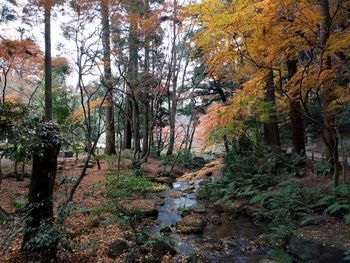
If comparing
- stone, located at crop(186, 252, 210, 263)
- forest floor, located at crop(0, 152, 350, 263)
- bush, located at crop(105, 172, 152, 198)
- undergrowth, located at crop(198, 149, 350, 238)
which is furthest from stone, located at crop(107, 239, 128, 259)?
bush, located at crop(105, 172, 152, 198)

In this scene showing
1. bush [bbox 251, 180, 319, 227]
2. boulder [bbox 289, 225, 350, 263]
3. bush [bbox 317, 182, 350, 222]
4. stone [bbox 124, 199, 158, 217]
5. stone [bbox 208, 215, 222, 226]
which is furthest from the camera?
stone [bbox 124, 199, 158, 217]

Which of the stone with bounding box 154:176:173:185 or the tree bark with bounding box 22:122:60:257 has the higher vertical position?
the tree bark with bounding box 22:122:60:257

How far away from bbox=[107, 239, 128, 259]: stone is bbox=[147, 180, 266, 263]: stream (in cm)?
96

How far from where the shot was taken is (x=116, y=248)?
508 cm

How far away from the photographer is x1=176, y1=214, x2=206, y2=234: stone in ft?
22.3

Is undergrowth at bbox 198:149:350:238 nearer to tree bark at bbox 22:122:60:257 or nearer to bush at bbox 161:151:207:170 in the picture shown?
tree bark at bbox 22:122:60:257

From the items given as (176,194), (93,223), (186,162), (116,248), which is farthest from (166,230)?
(186,162)

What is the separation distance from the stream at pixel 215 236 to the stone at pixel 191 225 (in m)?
0.11

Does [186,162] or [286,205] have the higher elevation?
[186,162]

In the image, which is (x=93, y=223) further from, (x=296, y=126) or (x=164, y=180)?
(x=296, y=126)

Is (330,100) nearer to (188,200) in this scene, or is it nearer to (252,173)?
(252,173)

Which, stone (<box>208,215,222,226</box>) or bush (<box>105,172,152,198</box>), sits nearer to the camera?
stone (<box>208,215,222,226</box>)

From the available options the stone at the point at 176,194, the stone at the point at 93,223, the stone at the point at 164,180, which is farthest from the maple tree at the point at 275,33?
the stone at the point at 164,180

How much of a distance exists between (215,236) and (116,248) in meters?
2.44
